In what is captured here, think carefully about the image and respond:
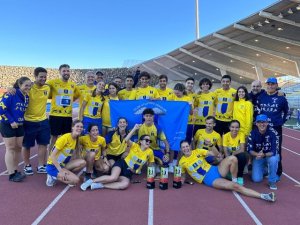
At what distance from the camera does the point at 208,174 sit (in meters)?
4.61

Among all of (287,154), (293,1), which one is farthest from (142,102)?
(293,1)

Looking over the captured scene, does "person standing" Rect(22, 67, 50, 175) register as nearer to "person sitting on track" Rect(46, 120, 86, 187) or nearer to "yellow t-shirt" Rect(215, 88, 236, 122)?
"person sitting on track" Rect(46, 120, 86, 187)

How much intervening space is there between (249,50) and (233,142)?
70.9ft

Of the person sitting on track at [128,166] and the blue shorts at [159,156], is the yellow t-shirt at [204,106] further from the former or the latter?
the person sitting on track at [128,166]

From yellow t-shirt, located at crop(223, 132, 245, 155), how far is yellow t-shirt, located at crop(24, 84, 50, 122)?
3299 mm

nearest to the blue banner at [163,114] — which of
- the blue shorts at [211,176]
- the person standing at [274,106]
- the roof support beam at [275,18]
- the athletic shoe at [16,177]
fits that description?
the blue shorts at [211,176]

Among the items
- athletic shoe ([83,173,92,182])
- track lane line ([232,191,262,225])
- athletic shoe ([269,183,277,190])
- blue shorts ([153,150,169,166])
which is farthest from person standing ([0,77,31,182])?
athletic shoe ([269,183,277,190])

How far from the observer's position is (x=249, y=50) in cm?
2466

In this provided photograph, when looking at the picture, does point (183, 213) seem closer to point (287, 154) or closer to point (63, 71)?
point (63, 71)

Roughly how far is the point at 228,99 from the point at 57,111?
3250 mm

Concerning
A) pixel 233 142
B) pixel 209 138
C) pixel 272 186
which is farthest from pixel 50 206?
pixel 272 186

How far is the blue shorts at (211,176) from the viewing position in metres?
4.54

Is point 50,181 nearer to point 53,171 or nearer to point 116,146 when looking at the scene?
point 53,171

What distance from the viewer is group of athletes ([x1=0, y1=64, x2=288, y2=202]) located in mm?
4531
